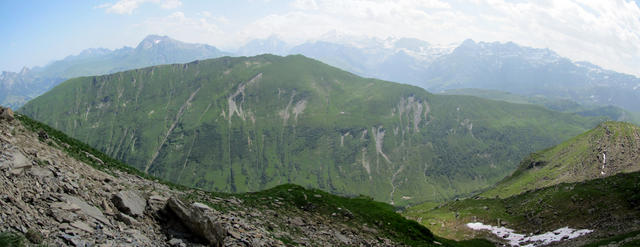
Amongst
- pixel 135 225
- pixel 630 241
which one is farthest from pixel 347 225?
pixel 630 241

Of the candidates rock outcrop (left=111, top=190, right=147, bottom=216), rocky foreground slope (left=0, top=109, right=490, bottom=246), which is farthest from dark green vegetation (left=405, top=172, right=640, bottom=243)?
rock outcrop (left=111, top=190, right=147, bottom=216)

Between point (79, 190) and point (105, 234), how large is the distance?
4430mm

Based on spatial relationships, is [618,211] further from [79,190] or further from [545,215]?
[79,190]

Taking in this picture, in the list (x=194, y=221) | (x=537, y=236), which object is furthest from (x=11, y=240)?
(x=537, y=236)

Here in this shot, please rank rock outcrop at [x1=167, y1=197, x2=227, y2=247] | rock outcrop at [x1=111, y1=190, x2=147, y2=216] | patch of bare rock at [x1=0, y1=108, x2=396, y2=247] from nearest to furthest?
1. patch of bare rock at [x1=0, y1=108, x2=396, y2=247]
2. rock outcrop at [x1=111, y1=190, x2=147, y2=216]
3. rock outcrop at [x1=167, y1=197, x2=227, y2=247]

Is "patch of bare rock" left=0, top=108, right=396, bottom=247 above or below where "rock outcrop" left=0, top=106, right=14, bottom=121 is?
below

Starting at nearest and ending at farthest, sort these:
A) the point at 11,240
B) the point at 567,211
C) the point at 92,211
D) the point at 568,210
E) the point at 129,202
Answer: the point at 11,240
the point at 92,211
the point at 129,202
the point at 567,211
the point at 568,210

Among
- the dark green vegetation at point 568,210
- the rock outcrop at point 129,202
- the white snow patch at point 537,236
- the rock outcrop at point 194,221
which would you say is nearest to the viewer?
the rock outcrop at point 129,202

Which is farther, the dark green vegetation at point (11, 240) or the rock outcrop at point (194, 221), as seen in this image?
the rock outcrop at point (194, 221)

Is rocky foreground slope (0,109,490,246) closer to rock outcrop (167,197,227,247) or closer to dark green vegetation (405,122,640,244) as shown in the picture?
rock outcrop (167,197,227,247)

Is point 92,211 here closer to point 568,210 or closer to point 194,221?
point 194,221

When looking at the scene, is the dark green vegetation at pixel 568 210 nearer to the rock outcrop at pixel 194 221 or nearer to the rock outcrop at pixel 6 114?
the rock outcrop at pixel 194 221

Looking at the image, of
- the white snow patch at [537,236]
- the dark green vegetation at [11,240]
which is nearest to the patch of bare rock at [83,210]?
the dark green vegetation at [11,240]

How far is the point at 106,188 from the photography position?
21500 millimetres
